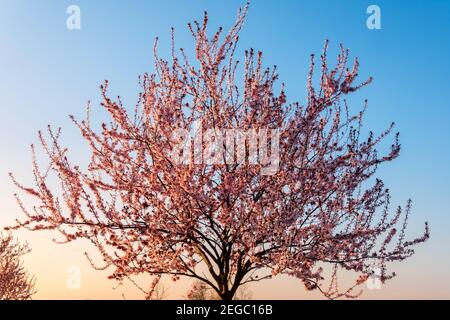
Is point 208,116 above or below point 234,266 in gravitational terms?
above

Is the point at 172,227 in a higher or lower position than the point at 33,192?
lower

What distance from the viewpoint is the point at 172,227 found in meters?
12.3

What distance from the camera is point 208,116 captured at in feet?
41.0

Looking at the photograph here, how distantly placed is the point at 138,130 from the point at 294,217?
4.05 metres

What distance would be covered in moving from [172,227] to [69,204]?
2477 mm

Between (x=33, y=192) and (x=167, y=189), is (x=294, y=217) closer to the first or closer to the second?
(x=167, y=189)

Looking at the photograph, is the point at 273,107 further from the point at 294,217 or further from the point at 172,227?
the point at 172,227
